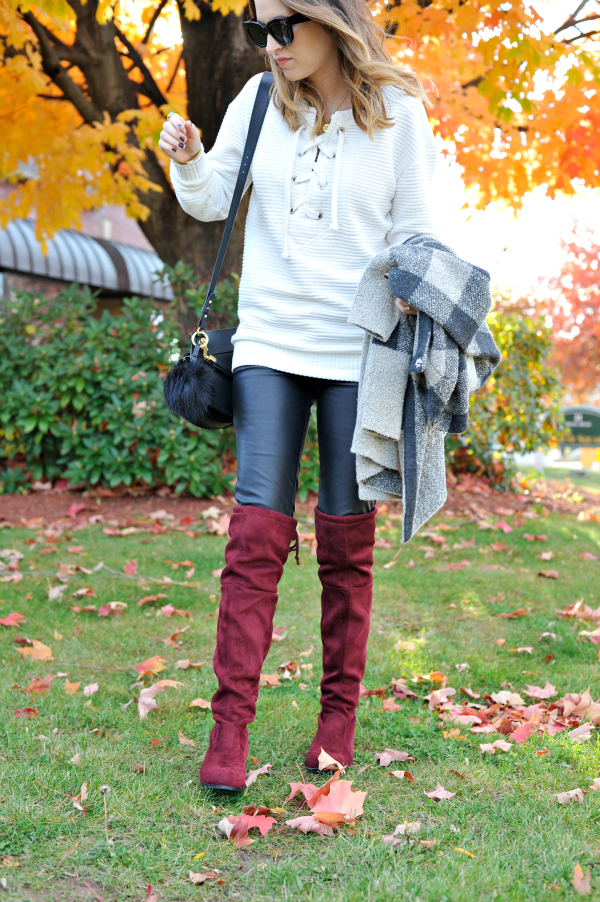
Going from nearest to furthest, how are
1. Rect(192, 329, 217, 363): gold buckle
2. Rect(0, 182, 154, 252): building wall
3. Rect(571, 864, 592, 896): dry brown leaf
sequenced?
1. Rect(571, 864, 592, 896): dry brown leaf
2. Rect(192, 329, 217, 363): gold buckle
3. Rect(0, 182, 154, 252): building wall

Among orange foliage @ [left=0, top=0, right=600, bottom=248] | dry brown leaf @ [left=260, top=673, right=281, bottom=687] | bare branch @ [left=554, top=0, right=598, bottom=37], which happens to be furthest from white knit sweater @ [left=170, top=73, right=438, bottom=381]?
bare branch @ [left=554, top=0, right=598, bottom=37]

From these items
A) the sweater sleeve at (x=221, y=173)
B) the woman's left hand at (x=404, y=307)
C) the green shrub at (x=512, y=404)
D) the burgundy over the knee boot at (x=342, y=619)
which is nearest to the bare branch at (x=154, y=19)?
the green shrub at (x=512, y=404)

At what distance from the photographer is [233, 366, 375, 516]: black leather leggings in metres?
1.97

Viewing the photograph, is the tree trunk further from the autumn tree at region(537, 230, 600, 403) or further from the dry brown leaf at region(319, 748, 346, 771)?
the autumn tree at region(537, 230, 600, 403)

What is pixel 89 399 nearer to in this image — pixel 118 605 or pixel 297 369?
pixel 118 605

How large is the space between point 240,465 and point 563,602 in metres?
2.38

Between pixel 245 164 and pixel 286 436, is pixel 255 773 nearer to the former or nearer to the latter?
pixel 286 436

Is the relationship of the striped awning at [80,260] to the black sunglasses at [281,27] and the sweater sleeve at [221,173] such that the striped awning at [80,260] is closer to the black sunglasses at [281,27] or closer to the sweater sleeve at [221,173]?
the sweater sleeve at [221,173]

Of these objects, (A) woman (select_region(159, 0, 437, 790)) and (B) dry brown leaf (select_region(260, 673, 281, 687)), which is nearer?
(A) woman (select_region(159, 0, 437, 790))

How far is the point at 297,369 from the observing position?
79.0 inches

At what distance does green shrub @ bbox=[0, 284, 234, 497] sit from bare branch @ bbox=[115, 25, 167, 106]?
1.93 metres

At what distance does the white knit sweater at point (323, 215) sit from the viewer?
2.02m

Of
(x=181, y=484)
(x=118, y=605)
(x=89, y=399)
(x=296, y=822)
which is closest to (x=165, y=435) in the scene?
(x=181, y=484)

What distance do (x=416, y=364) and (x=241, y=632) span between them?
747 mm
